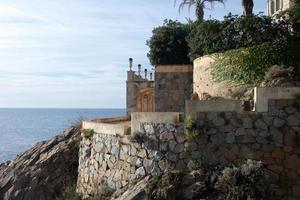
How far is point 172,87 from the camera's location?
26594 mm

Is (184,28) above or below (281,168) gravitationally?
above

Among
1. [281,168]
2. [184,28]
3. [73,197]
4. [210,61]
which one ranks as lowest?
[73,197]

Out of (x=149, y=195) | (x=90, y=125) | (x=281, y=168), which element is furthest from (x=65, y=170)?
(x=281, y=168)

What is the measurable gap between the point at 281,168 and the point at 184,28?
49.5ft

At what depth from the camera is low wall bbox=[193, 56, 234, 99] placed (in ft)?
57.3

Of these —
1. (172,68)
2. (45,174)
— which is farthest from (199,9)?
(45,174)

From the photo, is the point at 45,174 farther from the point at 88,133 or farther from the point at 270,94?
the point at 270,94

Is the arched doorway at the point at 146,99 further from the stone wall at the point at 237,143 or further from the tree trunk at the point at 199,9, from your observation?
the stone wall at the point at 237,143

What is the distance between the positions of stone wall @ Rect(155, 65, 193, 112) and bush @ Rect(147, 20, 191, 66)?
709 mm

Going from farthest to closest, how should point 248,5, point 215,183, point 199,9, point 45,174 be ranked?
point 199,9 → point 248,5 → point 45,174 → point 215,183

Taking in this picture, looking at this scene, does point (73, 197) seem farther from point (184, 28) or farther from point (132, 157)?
point (184, 28)

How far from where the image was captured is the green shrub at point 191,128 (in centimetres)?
1433

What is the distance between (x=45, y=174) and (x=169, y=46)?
8999 millimetres

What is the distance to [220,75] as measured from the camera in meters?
17.8
